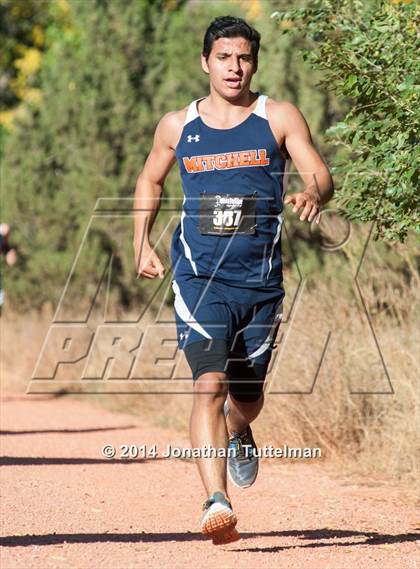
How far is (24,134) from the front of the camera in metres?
20.5

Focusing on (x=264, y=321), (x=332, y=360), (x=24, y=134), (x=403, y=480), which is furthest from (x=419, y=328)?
(x=24, y=134)

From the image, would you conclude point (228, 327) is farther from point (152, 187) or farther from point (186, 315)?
point (152, 187)

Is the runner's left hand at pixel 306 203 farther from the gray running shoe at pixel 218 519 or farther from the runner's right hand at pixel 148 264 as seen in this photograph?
the gray running shoe at pixel 218 519

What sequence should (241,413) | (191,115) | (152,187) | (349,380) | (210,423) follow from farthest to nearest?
(349,380), (241,413), (152,187), (191,115), (210,423)

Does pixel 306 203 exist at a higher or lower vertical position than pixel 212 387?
higher

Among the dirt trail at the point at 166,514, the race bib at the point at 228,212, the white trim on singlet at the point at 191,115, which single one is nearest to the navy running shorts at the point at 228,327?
the race bib at the point at 228,212

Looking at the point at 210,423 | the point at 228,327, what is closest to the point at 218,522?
the point at 210,423

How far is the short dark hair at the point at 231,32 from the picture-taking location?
6.65 m

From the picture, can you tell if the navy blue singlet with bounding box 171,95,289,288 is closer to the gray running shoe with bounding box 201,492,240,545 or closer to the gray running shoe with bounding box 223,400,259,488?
the gray running shoe with bounding box 223,400,259,488

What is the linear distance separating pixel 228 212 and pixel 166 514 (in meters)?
2.41

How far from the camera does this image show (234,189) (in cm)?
641

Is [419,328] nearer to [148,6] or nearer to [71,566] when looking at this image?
[71,566]

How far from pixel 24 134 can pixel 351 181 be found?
13.4 metres

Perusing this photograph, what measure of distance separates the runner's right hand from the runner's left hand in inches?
33.5
